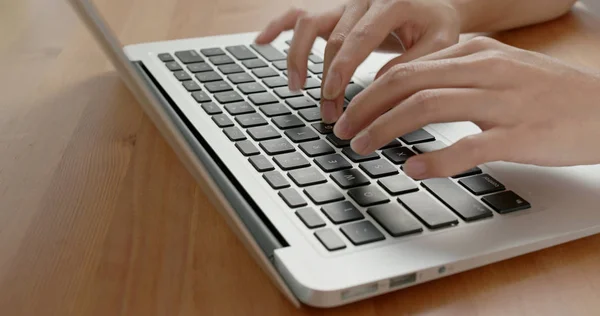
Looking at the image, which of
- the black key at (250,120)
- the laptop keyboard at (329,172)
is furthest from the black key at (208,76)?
the black key at (250,120)

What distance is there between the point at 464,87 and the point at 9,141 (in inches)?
16.2

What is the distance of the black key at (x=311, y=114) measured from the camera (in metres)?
0.63

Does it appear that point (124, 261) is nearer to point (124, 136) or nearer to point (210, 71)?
point (124, 136)

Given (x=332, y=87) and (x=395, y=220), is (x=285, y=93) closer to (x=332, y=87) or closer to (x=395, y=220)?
(x=332, y=87)

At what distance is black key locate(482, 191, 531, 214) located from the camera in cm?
47

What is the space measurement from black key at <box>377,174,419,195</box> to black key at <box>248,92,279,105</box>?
0.20 m

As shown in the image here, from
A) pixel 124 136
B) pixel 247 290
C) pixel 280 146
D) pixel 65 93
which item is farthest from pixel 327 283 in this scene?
pixel 65 93

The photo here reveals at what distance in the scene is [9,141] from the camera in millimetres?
656

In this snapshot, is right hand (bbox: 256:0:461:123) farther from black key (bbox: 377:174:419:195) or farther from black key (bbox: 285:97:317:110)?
black key (bbox: 377:174:419:195)

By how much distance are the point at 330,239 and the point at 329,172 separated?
101 mm

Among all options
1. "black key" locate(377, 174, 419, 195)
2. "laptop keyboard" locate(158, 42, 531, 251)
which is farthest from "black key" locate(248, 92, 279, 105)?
"black key" locate(377, 174, 419, 195)

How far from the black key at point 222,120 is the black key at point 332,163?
110 millimetres

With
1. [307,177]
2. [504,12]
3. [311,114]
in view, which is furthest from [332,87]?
[504,12]

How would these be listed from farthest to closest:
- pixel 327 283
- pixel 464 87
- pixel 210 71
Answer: pixel 210 71 < pixel 464 87 < pixel 327 283
